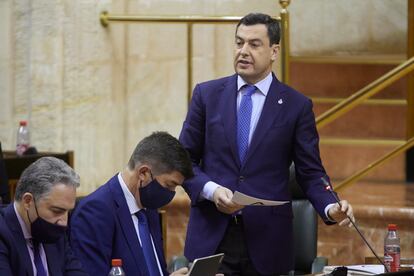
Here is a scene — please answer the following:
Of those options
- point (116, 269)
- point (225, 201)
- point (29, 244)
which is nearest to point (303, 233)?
point (225, 201)

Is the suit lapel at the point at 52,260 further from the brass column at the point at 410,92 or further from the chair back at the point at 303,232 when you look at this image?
the brass column at the point at 410,92

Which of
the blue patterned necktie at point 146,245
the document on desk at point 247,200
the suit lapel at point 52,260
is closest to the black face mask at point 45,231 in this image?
the suit lapel at point 52,260

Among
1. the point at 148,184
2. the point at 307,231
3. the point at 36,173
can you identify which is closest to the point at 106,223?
the point at 148,184

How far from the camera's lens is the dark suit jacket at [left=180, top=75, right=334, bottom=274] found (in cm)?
566

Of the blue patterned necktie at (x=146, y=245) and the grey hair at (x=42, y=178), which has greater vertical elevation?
the grey hair at (x=42, y=178)

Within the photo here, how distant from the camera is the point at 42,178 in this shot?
4363 millimetres

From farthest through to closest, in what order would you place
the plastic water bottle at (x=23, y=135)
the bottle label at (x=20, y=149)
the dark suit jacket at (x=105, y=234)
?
the plastic water bottle at (x=23, y=135), the bottle label at (x=20, y=149), the dark suit jacket at (x=105, y=234)

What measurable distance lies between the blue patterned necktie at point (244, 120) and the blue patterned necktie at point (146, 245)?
879mm

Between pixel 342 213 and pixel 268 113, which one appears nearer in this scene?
pixel 342 213

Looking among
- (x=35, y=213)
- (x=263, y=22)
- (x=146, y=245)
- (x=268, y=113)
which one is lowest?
(x=146, y=245)

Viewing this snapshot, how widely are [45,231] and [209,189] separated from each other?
51.3 inches

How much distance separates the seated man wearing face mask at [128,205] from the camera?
4793 mm

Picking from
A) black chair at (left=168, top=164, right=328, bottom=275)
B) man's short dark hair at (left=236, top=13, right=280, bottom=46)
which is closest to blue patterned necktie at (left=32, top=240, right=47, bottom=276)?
man's short dark hair at (left=236, top=13, right=280, bottom=46)

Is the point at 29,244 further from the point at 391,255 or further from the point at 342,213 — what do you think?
the point at 391,255
